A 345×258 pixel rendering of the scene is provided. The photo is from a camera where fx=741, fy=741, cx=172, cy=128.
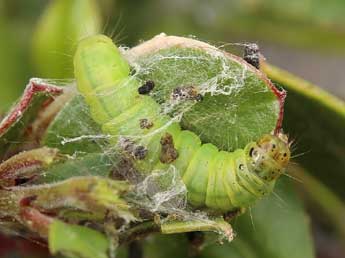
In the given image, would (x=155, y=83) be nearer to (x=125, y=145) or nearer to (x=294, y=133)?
(x=125, y=145)

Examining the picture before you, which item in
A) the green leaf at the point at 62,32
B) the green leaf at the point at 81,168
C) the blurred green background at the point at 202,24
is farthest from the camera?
the blurred green background at the point at 202,24

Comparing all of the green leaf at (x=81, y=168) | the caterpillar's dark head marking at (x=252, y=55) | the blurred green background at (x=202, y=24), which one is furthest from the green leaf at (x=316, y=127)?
the blurred green background at (x=202, y=24)

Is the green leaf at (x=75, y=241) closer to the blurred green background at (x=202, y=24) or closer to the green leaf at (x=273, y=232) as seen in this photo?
the green leaf at (x=273, y=232)

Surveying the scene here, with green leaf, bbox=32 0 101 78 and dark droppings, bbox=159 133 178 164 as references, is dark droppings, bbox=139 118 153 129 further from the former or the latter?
green leaf, bbox=32 0 101 78

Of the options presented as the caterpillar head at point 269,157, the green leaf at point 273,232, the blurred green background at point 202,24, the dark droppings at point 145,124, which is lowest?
the green leaf at point 273,232

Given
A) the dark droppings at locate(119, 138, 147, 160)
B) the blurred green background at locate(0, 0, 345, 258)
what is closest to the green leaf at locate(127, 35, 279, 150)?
the dark droppings at locate(119, 138, 147, 160)

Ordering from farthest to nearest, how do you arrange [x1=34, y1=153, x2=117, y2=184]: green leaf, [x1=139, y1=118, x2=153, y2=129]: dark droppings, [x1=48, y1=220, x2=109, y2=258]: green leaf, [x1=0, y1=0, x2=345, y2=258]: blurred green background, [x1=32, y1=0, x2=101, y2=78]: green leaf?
1. [x1=0, y1=0, x2=345, y2=258]: blurred green background
2. [x1=32, y1=0, x2=101, y2=78]: green leaf
3. [x1=34, y1=153, x2=117, y2=184]: green leaf
4. [x1=139, y1=118, x2=153, y2=129]: dark droppings
5. [x1=48, y1=220, x2=109, y2=258]: green leaf
